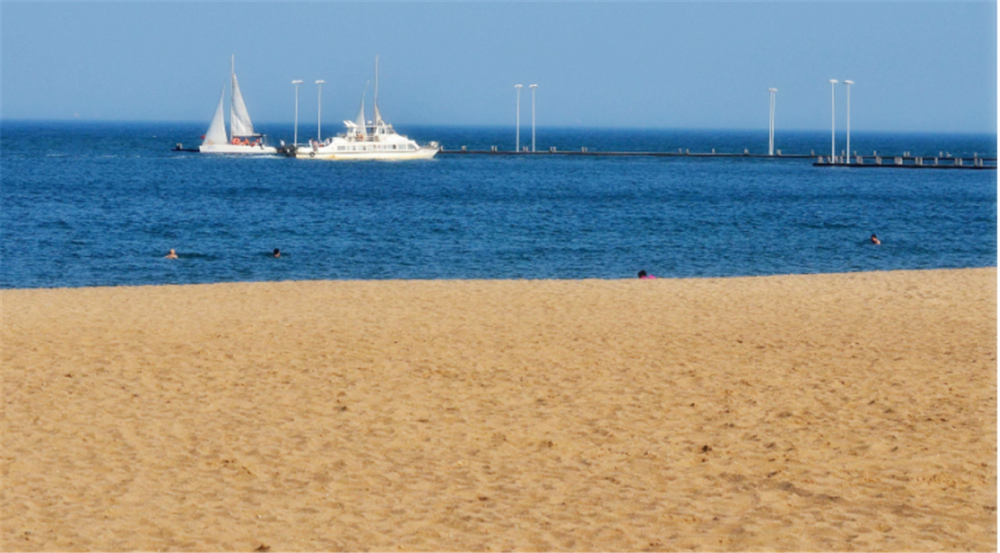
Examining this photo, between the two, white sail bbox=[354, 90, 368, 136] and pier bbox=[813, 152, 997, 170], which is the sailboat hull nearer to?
white sail bbox=[354, 90, 368, 136]

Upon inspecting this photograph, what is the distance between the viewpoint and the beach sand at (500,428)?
7.59 metres

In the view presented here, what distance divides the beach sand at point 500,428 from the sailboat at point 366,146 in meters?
78.9

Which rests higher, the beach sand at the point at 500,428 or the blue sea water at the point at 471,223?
the blue sea water at the point at 471,223

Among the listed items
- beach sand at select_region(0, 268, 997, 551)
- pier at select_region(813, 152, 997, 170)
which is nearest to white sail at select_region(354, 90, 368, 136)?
pier at select_region(813, 152, 997, 170)

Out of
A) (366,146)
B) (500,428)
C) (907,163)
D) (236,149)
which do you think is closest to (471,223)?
(500,428)

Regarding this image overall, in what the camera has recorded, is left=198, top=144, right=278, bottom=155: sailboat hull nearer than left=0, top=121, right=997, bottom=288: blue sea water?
No

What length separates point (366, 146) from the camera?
9562cm

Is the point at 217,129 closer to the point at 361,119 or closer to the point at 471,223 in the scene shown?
the point at 361,119

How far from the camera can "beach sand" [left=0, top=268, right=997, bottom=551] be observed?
7.59m

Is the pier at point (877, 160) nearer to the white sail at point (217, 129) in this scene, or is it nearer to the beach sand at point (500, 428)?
the white sail at point (217, 129)

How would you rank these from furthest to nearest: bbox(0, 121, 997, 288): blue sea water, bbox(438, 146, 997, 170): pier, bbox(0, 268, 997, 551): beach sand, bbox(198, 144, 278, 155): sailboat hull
Answer: bbox(198, 144, 278, 155): sailboat hull, bbox(438, 146, 997, 170): pier, bbox(0, 121, 997, 288): blue sea water, bbox(0, 268, 997, 551): beach sand

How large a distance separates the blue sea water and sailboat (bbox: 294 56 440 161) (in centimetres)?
753

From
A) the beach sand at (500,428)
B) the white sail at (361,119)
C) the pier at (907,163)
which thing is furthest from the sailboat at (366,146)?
the beach sand at (500,428)

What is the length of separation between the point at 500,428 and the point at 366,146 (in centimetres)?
8716
